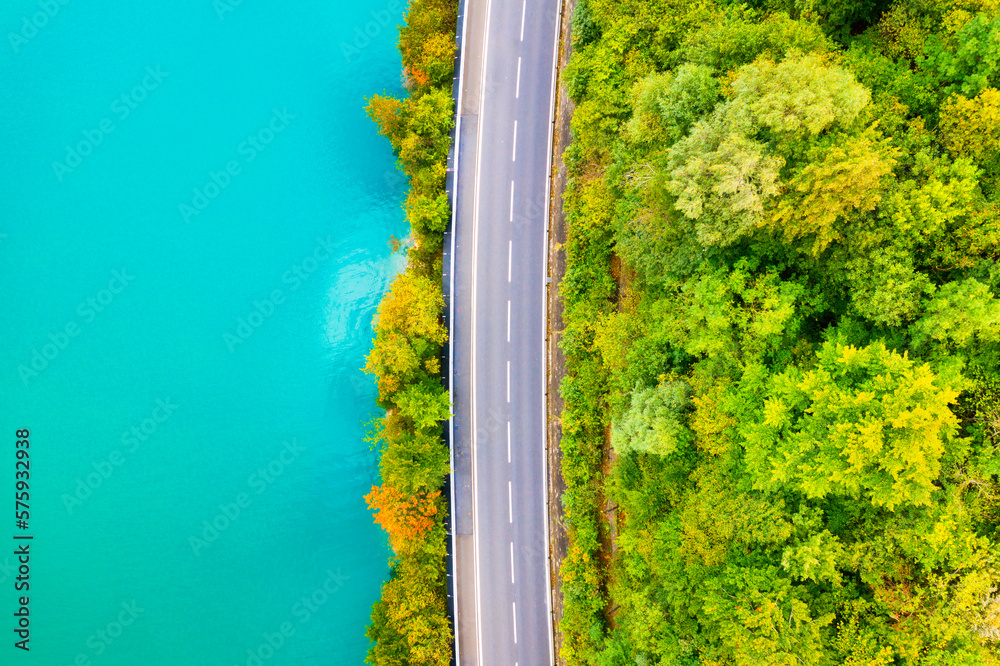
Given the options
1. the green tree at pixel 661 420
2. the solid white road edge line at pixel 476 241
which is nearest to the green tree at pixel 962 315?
→ the green tree at pixel 661 420

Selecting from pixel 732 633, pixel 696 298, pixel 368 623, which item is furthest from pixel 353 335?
pixel 732 633

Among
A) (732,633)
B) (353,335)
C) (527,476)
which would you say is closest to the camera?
(732,633)

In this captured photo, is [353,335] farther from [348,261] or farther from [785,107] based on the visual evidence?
[785,107]

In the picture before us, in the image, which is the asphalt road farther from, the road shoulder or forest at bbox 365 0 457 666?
forest at bbox 365 0 457 666

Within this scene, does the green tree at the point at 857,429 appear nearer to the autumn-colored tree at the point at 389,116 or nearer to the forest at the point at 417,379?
the forest at the point at 417,379

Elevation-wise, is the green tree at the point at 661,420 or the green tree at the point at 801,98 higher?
the green tree at the point at 801,98

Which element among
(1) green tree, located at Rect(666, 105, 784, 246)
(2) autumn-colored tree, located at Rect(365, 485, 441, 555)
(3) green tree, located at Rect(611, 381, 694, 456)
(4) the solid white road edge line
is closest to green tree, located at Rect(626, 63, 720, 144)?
(1) green tree, located at Rect(666, 105, 784, 246)
